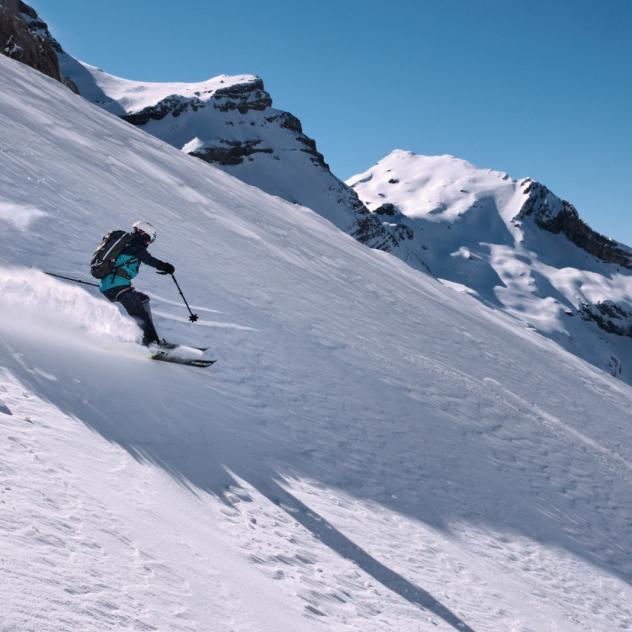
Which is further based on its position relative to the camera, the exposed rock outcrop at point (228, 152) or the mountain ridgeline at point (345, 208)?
the mountain ridgeline at point (345, 208)

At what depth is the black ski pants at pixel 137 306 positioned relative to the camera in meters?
8.03

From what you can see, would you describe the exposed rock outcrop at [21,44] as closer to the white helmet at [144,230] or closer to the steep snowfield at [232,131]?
the white helmet at [144,230]

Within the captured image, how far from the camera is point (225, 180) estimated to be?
27938 mm

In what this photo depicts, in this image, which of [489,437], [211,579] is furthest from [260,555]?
[489,437]

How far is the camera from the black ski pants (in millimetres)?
8031

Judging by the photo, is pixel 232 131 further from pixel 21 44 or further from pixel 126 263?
pixel 126 263

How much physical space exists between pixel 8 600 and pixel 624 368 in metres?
188

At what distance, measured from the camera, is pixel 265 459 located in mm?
6582

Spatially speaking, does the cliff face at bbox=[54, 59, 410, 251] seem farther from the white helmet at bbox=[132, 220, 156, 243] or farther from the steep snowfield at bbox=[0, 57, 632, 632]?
the white helmet at bbox=[132, 220, 156, 243]

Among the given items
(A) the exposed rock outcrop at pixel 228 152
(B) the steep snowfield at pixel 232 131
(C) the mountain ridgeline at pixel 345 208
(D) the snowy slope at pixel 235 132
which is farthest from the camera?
(C) the mountain ridgeline at pixel 345 208

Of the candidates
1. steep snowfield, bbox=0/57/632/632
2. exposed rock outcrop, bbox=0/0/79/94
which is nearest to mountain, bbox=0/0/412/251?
exposed rock outcrop, bbox=0/0/79/94

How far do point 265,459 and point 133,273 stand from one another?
3350 mm

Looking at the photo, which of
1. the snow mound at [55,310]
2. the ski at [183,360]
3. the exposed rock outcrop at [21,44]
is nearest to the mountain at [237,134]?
the exposed rock outcrop at [21,44]

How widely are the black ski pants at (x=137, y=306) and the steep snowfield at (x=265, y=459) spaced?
0.31 metres
